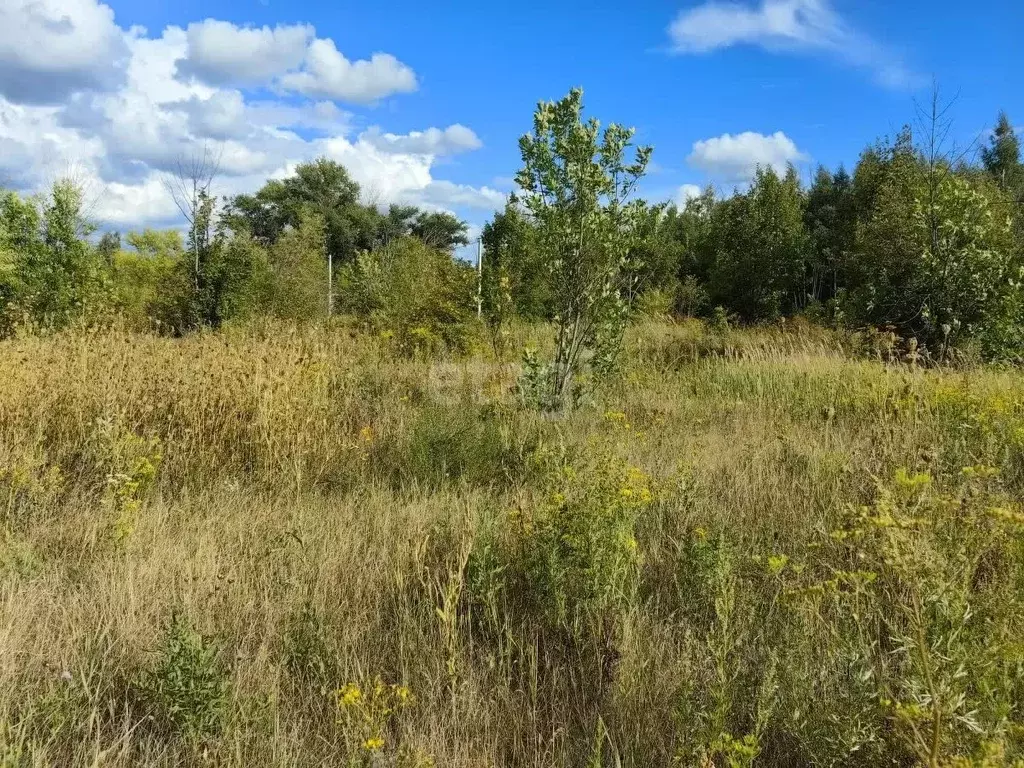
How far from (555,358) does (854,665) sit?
5.09 meters

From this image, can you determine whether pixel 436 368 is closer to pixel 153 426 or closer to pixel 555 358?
pixel 555 358

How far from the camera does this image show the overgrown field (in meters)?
1.75

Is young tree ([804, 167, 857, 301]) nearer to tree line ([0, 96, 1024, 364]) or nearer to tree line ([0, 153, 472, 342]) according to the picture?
tree line ([0, 96, 1024, 364])

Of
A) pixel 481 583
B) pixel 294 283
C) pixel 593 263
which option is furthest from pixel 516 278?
pixel 481 583

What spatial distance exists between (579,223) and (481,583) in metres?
4.48

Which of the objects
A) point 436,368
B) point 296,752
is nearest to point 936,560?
point 296,752

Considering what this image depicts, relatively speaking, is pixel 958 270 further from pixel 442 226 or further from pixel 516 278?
pixel 442 226

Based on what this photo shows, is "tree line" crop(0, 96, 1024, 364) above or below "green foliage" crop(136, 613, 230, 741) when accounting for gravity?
above

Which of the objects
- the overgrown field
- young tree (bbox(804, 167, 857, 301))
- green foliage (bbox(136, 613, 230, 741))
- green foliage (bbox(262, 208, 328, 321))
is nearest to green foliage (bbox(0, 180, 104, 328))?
green foliage (bbox(262, 208, 328, 321))

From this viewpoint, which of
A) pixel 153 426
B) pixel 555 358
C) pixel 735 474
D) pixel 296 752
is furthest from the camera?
pixel 555 358

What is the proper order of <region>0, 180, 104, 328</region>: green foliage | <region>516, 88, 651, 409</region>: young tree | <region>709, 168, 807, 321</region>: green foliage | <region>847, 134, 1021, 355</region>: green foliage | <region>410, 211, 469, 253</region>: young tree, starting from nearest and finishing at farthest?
<region>516, 88, 651, 409</region>: young tree
<region>847, 134, 1021, 355</region>: green foliage
<region>0, 180, 104, 328</region>: green foliage
<region>709, 168, 807, 321</region>: green foliage
<region>410, 211, 469, 253</region>: young tree

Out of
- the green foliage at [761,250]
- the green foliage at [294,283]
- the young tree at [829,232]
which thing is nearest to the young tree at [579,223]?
the green foliage at [294,283]

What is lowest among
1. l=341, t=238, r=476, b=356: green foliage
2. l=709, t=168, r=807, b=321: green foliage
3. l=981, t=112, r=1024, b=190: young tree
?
l=341, t=238, r=476, b=356: green foliage

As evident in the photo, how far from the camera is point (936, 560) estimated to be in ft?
5.08
